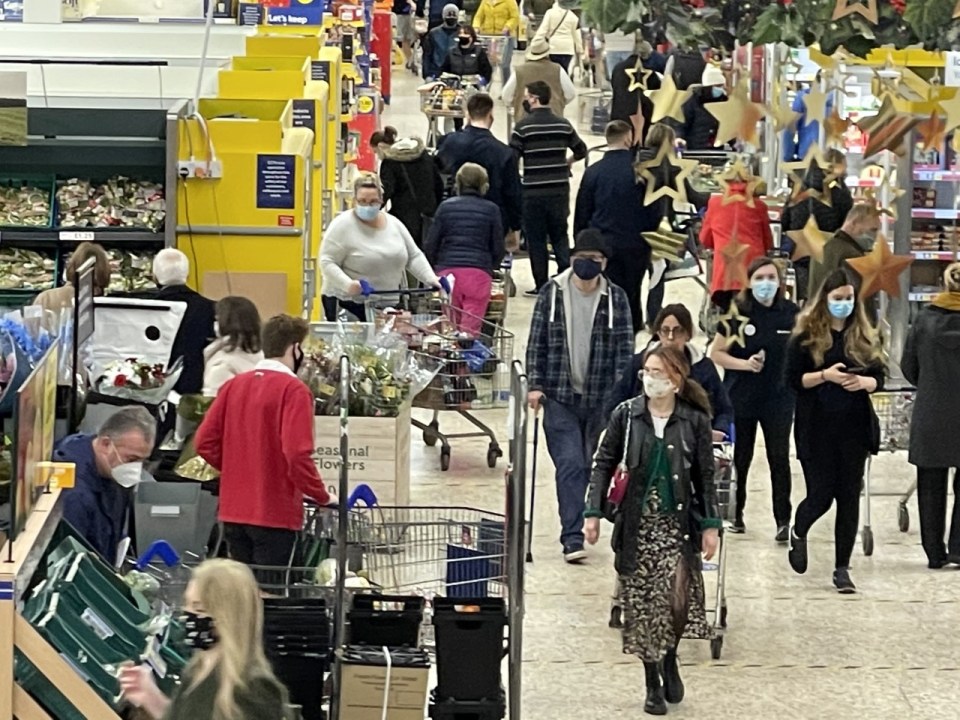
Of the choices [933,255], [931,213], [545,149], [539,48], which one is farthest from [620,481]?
[539,48]

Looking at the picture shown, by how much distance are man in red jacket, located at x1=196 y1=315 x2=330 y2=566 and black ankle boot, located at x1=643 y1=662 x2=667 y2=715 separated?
1502 mm

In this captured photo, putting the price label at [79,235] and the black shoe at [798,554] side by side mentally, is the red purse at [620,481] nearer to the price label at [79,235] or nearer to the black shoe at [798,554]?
the black shoe at [798,554]

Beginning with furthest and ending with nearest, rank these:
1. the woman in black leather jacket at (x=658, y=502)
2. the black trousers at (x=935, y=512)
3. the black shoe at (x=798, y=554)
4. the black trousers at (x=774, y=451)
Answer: the black trousers at (x=774, y=451)
the black trousers at (x=935, y=512)
the black shoe at (x=798, y=554)
the woman in black leather jacket at (x=658, y=502)

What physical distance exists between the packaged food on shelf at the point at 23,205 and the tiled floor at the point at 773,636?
8.56 ft

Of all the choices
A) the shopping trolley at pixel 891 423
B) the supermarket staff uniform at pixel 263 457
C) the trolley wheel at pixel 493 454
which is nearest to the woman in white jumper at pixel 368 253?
the trolley wheel at pixel 493 454

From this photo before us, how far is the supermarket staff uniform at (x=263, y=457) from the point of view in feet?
23.7

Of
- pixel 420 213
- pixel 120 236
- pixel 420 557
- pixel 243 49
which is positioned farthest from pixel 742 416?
pixel 243 49

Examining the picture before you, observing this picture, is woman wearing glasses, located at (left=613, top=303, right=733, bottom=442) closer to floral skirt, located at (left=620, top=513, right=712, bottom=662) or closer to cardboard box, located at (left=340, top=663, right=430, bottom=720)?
floral skirt, located at (left=620, top=513, right=712, bottom=662)

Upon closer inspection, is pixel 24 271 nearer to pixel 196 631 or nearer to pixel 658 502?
pixel 658 502

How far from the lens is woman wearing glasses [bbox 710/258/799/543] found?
30.9ft

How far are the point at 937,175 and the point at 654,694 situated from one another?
225 inches

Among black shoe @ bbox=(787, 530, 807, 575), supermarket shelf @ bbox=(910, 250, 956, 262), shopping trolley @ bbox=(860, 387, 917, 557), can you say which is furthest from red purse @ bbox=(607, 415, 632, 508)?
supermarket shelf @ bbox=(910, 250, 956, 262)

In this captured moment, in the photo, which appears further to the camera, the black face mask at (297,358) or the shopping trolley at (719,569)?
the shopping trolley at (719,569)

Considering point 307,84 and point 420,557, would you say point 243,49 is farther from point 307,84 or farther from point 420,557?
point 420,557
